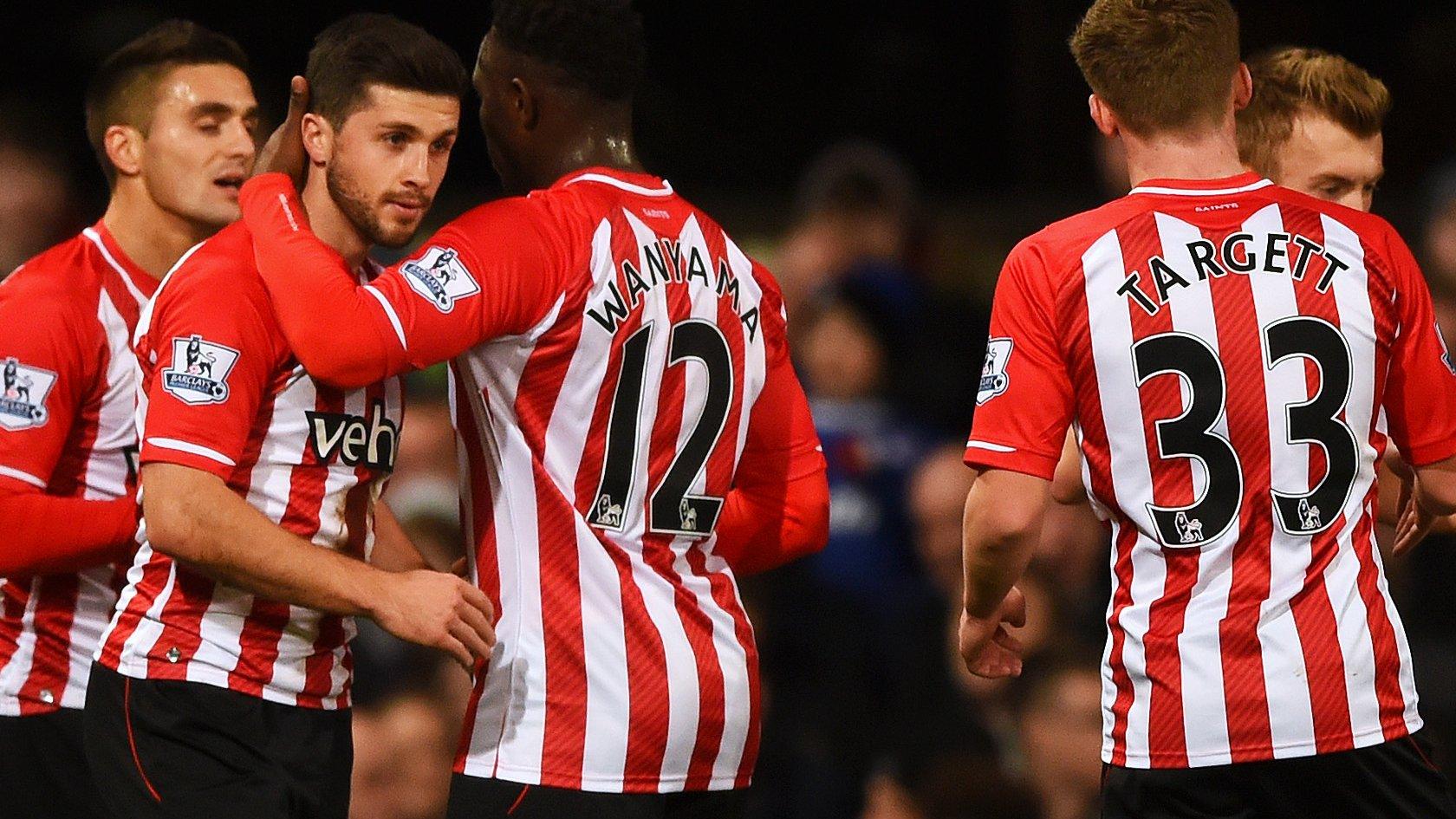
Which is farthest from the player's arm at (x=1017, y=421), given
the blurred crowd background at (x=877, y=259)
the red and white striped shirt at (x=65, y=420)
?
the blurred crowd background at (x=877, y=259)

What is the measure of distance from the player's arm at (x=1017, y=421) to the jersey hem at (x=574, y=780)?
0.70 metres

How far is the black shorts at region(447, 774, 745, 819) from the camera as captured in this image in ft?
10.0

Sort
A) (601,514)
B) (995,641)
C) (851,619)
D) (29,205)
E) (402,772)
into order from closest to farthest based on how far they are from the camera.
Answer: (601,514)
(995,641)
(402,772)
(851,619)
(29,205)

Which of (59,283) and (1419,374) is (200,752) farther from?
(1419,374)

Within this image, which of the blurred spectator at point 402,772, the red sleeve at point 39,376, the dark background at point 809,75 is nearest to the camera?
the red sleeve at point 39,376

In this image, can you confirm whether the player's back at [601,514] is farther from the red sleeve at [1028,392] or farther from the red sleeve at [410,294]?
the red sleeve at [1028,392]

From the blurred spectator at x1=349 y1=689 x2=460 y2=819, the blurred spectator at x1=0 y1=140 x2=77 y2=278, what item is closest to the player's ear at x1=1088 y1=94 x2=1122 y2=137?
the blurred spectator at x1=349 y1=689 x2=460 y2=819

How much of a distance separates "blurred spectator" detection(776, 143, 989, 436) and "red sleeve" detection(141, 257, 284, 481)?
4.02 meters

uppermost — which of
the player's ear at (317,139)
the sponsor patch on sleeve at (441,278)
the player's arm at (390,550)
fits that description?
the player's ear at (317,139)

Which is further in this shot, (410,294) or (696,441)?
(696,441)

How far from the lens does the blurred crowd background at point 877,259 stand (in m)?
5.49

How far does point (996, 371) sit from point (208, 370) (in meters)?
1.36

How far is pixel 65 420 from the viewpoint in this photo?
11.6ft

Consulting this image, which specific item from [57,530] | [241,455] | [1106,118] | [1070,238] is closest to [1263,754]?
[1070,238]
